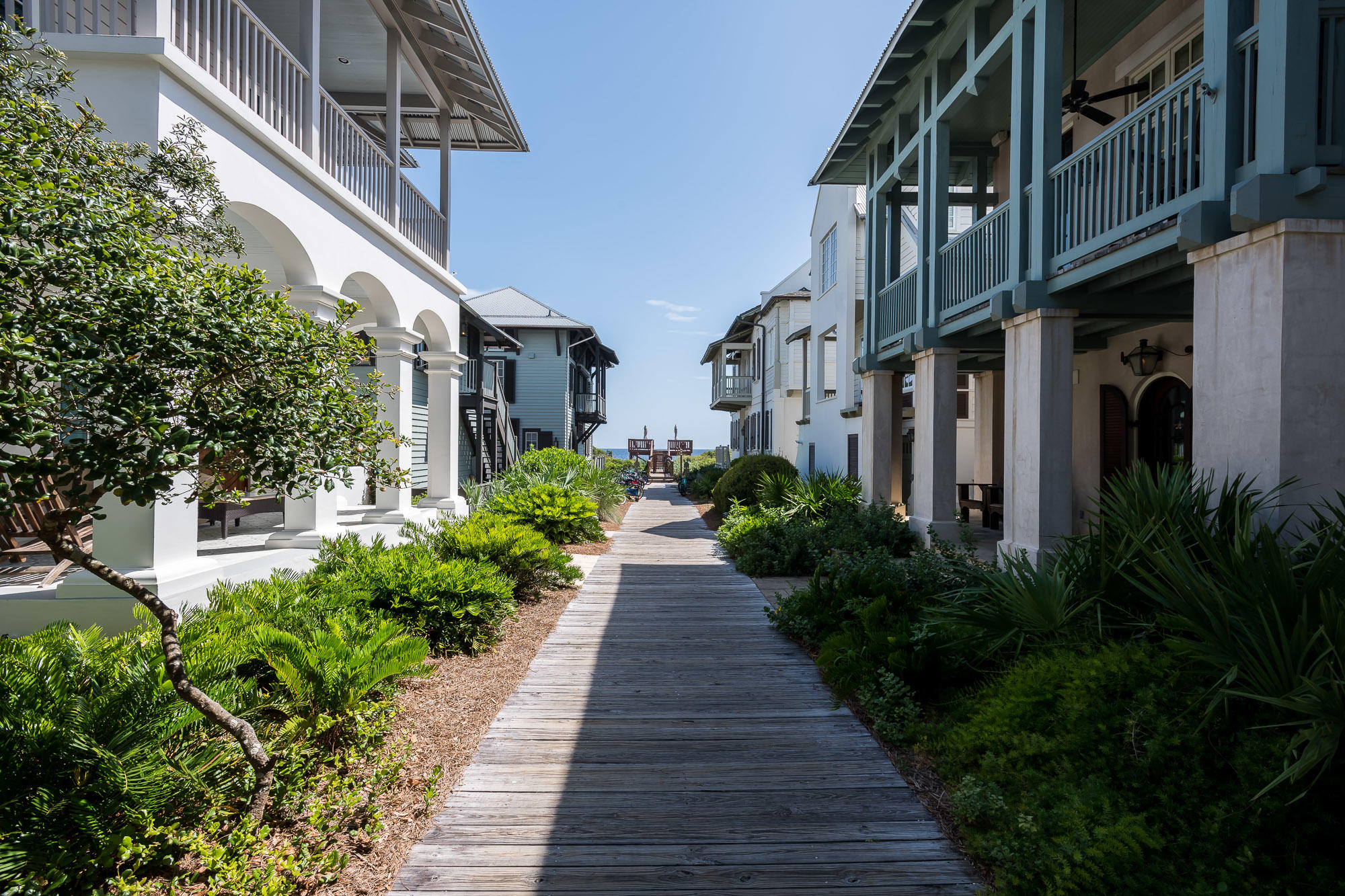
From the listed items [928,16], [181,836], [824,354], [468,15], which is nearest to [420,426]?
[468,15]

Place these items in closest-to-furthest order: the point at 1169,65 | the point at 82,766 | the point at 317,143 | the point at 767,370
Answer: the point at 82,766 → the point at 317,143 → the point at 1169,65 → the point at 767,370

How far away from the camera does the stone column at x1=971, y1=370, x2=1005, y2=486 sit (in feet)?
43.9

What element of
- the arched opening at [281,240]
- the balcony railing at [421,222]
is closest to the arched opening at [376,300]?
the arched opening at [281,240]

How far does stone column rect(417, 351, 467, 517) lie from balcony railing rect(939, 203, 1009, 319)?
316 inches

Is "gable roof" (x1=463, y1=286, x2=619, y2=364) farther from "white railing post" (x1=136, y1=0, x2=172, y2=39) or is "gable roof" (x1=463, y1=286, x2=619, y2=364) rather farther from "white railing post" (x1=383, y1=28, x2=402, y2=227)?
"white railing post" (x1=136, y1=0, x2=172, y2=39)

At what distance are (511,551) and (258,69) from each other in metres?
5.61

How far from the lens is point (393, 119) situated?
960cm

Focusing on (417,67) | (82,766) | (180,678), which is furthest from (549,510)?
(82,766)

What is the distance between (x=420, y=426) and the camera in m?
16.3

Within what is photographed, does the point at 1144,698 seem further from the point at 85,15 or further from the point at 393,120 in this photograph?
the point at 393,120

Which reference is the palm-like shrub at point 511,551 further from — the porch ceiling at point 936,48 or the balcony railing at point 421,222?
the porch ceiling at point 936,48

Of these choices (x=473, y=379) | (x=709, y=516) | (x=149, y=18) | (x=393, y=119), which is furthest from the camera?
(x=709, y=516)

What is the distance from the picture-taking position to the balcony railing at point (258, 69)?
5754mm

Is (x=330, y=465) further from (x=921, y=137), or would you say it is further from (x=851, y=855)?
(x=921, y=137)
